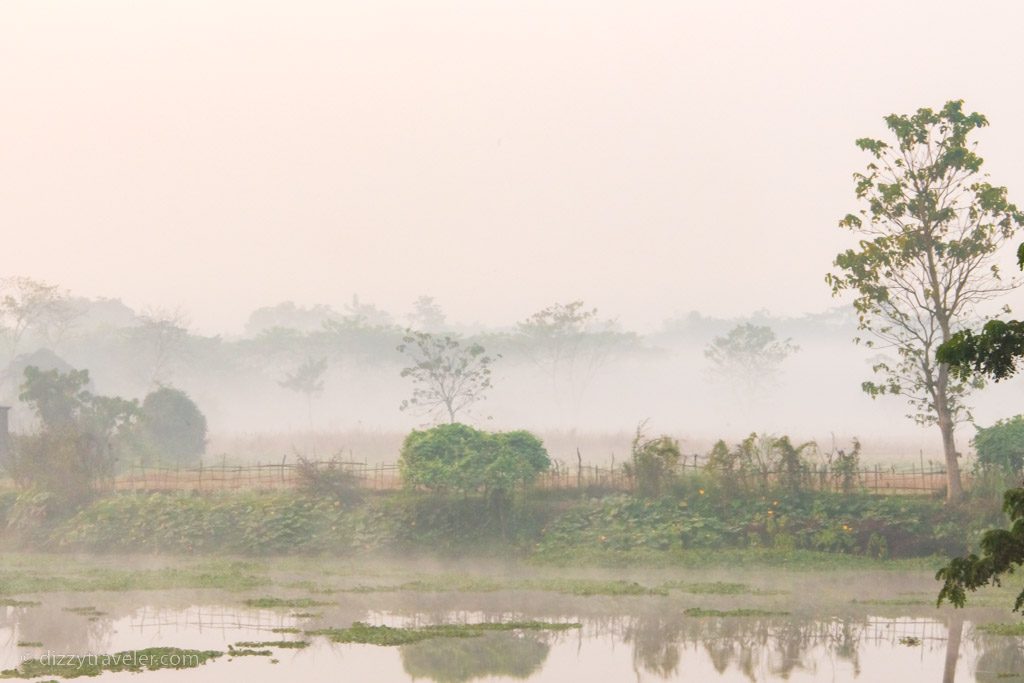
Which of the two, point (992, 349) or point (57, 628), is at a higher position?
point (992, 349)

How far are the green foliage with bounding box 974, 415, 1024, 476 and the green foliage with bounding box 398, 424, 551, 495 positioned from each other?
13.6 meters

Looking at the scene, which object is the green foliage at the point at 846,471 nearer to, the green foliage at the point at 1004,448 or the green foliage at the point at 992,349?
the green foliage at the point at 1004,448

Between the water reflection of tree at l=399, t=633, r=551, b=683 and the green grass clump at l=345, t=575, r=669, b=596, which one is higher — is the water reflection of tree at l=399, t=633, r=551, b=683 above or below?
below

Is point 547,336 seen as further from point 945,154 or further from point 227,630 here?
point 227,630

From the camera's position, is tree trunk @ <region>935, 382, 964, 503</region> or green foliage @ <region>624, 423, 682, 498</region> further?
green foliage @ <region>624, 423, 682, 498</region>

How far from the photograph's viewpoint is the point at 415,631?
991 inches

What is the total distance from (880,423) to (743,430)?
2240 cm

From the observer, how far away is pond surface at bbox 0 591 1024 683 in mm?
21688

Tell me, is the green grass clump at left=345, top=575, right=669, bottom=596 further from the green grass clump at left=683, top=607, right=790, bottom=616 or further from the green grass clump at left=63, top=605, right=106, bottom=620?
the green grass clump at left=63, top=605, right=106, bottom=620

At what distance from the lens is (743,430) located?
116562 millimetres

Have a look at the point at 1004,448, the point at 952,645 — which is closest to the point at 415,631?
the point at 952,645

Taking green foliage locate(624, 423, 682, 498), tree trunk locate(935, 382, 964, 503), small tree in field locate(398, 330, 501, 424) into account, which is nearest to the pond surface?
green foliage locate(624, 423, 682, 498)

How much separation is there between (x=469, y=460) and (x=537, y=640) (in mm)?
14960

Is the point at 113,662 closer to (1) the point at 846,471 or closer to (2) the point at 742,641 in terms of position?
(2) the point at 742,641
